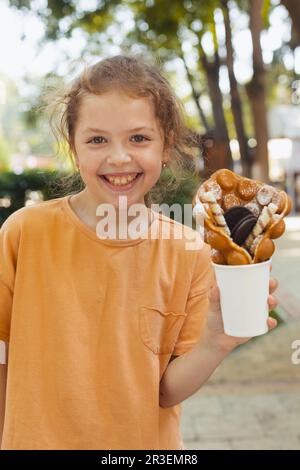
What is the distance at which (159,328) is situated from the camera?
4.97 ft

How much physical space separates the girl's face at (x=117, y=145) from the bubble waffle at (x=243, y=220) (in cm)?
21

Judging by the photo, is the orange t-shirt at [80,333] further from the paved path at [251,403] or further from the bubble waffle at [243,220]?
the paved path at [251,403]

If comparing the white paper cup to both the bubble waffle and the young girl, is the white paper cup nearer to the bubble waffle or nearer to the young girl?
the bubble waffle

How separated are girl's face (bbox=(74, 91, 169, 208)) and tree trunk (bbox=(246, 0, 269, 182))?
6873 mm

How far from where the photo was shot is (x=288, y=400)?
4254 mm

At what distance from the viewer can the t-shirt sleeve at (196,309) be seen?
1.58 meters

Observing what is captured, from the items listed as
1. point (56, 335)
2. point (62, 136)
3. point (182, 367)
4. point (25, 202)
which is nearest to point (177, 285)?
point (182, 367)

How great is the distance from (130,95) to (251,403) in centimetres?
325

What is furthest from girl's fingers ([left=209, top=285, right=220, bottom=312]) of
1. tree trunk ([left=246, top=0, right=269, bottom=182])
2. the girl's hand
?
tree trunk ([left=246, top=0, right=269, bottom=182])

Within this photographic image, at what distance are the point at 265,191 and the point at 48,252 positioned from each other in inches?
21.7

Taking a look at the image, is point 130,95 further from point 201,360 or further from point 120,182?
point 201,360

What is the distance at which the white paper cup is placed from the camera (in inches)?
47.6

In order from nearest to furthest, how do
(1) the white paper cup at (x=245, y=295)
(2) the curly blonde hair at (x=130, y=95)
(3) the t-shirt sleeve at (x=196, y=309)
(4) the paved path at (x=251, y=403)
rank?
(1) the white paper cup at (x=245, y=295) < (2) the curly blonde hair at (x=130, y=95) < (3) the t-shirt sleeve at (x=196, y=309) < (4) the paved path at (x=251, y=403)

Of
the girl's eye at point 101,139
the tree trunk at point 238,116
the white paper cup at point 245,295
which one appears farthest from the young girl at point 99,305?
the tree trunk at point 238,116
